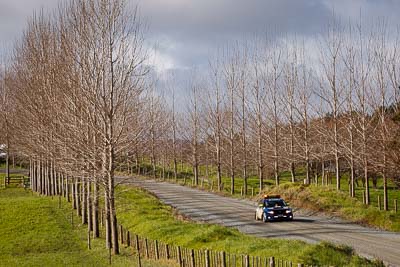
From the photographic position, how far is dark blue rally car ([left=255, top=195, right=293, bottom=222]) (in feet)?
110

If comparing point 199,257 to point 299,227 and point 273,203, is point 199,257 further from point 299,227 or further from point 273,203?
point 273,203

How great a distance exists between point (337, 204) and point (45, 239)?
19291 mm

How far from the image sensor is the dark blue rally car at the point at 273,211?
3362 cm

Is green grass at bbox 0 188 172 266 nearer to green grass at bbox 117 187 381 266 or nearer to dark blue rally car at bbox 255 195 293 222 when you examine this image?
green grass at bbox 117 187 381 266

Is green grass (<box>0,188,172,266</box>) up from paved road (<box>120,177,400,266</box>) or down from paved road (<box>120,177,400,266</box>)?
down

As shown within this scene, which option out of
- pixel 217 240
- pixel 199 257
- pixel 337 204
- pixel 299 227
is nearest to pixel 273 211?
pixel 299 227

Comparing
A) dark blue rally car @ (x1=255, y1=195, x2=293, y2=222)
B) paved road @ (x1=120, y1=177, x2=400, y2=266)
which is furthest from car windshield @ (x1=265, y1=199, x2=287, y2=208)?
paved road @ (x1=120, y1=177, x2=400, y2=266)

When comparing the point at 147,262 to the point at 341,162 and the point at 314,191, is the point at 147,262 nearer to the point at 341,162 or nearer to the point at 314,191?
the point at 314,191

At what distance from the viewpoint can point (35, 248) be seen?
2867 cm

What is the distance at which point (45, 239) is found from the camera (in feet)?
100

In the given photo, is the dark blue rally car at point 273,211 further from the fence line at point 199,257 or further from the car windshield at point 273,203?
the fence line at point 199,257

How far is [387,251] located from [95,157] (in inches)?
563

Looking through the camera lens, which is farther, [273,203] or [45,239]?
[273,203]

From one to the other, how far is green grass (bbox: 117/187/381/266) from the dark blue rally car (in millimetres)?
5650
